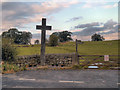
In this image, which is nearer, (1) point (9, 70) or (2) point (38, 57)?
(1) point (9, 70)

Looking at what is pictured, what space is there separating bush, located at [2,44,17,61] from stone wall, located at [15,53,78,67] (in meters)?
0.61

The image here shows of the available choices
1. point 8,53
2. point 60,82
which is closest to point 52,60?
point 8,53

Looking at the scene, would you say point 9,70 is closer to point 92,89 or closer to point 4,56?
point 4,56

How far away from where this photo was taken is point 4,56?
1234 centimetres

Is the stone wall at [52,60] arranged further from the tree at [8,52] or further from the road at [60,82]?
the road at [60,82]

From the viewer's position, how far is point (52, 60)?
12.9m

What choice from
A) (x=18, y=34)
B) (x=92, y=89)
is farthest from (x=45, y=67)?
(x=18, y=34)

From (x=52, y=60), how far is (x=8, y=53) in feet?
14.1

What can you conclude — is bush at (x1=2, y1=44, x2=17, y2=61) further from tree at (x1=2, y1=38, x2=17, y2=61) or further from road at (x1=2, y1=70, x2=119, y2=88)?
road at (x1=2, y1=70, x2=119, y2=88)

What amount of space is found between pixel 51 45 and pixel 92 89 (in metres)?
20.0

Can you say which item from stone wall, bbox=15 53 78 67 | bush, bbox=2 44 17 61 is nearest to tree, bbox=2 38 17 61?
bush, bbox=2 44 17 61

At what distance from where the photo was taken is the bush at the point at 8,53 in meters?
12.2

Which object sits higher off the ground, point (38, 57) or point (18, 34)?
point (18, 34)

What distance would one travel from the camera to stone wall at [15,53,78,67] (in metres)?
12.6
